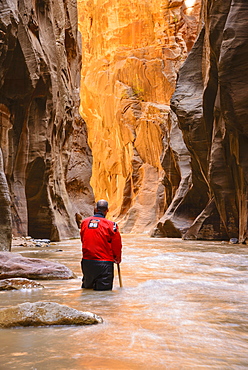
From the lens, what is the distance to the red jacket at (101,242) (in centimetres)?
506

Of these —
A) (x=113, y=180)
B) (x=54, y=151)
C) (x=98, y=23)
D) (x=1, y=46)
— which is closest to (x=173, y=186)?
(x=54, y=151)

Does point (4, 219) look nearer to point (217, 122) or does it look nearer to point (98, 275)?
point (98, 275)

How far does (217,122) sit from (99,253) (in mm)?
14068

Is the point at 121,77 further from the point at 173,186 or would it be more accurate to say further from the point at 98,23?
the point at 173,186

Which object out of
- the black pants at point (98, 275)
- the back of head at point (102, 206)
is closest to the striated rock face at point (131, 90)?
the back of head at point (102, 206)

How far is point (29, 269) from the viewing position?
5934 millimetres

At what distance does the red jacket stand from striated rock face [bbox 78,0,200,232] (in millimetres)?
33682

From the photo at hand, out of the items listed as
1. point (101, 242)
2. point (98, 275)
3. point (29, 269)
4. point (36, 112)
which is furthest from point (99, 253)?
point (36, 112)

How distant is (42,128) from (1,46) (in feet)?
21.7

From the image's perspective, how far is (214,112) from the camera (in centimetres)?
1767

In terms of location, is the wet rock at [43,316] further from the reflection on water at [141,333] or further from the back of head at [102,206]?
the back of head at [102,206]

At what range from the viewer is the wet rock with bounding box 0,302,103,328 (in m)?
3.01

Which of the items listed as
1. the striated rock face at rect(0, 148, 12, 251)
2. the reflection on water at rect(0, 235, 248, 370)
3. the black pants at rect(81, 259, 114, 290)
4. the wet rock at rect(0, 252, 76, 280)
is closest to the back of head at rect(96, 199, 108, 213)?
the black pants at rect(81, 259, 114, 290)

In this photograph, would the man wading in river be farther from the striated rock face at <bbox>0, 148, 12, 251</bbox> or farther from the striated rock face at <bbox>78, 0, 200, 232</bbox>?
the striated rock face at <bbox>78, 0, 200, 232</bbox>
